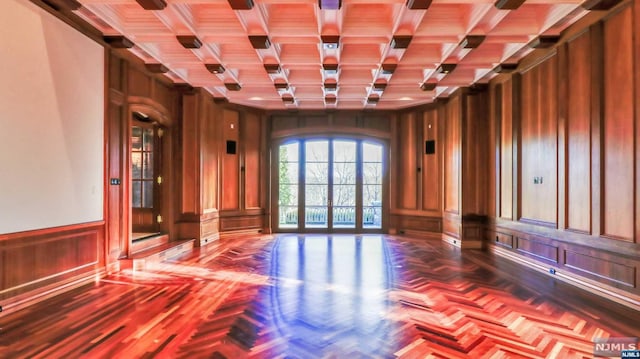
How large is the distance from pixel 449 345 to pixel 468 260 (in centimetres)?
329

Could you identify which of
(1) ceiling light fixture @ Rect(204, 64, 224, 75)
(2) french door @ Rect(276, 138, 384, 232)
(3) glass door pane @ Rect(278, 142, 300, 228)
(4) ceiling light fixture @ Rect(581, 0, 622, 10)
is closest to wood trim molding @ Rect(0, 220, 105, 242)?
(1) ceiling light fixture @ Rect(204, 64, 224, 75)

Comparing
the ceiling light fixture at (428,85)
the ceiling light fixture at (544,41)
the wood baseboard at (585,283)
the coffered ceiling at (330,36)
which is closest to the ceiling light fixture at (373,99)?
the coffered ceiling at (330,36)

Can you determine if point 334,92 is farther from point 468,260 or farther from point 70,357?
point 70,357

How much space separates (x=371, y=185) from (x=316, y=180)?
4.60 ft

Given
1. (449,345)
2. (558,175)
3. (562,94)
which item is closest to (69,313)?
(449,345)

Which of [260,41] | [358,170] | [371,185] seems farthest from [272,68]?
[371,185]

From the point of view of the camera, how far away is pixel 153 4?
3.49 meters

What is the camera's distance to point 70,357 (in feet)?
7.91

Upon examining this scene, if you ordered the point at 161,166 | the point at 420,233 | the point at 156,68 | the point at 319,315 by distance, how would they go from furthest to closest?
the point at 420,233 → the point at 161,166 → the point at 156,68 → the point at 319,315

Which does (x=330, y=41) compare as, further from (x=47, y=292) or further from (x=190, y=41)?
(x=47, y=292)

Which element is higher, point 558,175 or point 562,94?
point 562,94

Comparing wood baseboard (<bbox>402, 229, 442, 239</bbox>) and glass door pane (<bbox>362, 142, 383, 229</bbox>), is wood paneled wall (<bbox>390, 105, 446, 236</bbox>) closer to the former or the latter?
wood baseboard (<bbox>402, 229, 442, 239</bbox>)

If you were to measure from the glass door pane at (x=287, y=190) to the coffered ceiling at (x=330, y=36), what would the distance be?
107 inches

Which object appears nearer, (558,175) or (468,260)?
(558,175)
